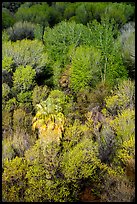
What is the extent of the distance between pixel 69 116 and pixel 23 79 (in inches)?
429

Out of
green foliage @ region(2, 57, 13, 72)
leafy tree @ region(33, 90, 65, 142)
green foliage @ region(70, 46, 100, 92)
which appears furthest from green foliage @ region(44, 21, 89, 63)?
leafy tree @ region(33, 90, 65, 142)

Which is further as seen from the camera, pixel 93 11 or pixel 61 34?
pixel 93 11

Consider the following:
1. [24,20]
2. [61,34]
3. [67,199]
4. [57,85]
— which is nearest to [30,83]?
[57,85]

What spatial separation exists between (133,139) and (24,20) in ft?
184

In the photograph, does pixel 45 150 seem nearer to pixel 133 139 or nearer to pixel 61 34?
pixel 133 139

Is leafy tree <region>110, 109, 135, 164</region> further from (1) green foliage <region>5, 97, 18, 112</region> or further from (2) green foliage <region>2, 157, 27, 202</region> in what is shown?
(1) green foliage <region>5, 97, 18, 112</region>

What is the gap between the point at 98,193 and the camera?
40969 millimetres

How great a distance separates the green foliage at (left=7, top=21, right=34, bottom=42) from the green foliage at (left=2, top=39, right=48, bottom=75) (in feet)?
56.6

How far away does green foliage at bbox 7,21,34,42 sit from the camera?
265 ft

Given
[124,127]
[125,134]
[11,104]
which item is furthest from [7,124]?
[125,134]

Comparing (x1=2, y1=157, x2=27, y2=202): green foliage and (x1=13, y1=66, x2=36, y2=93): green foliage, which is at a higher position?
(x1=13, y1=66, x2=36, y2=93): green foliage

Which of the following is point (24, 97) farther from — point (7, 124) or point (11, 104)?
point (7, 124)

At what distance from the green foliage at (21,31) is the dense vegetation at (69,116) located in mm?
220

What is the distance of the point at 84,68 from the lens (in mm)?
58938
